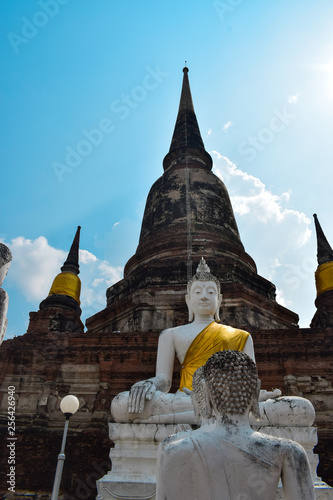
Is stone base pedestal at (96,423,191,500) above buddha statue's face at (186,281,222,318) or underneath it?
underneath

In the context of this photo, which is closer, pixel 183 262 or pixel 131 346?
pixel 131 346

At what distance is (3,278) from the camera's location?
4.64 m

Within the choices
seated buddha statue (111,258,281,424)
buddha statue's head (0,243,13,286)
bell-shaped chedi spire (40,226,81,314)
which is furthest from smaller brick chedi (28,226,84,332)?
buddha statue's head (0,243,13,286)

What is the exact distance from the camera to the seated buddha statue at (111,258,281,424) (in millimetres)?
4469

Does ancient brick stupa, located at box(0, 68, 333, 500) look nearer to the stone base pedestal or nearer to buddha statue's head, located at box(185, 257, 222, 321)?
buddha statue's head, located at box(185, 257, 222, 321)

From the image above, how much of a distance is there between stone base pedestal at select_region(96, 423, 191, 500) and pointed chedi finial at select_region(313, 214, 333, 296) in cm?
1035

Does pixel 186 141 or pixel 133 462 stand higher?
pixel 186 141

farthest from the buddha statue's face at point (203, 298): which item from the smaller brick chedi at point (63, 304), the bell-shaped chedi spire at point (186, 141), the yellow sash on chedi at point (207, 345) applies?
the bell-shaped chedi spire at point (186, 141)

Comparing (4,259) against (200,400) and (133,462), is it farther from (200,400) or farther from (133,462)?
(200,400)

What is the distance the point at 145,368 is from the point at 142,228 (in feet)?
26.3

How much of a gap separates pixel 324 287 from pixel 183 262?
495cm

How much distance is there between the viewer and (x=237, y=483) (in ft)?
6.15

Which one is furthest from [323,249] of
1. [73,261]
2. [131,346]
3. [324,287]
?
[73,261]

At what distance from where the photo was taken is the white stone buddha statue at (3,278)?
168 inches
